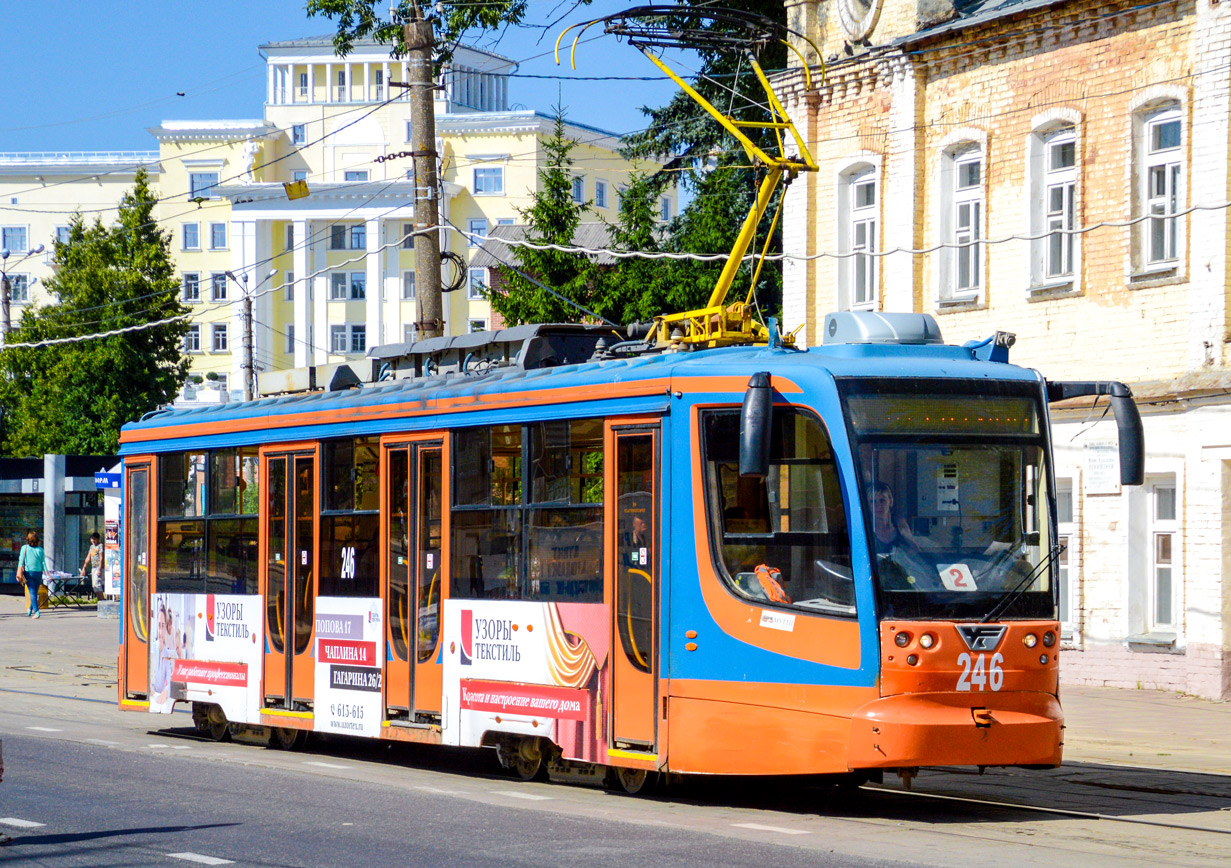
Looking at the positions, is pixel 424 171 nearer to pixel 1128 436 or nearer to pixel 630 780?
pixel 630 780

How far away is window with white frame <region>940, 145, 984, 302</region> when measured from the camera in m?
25.0

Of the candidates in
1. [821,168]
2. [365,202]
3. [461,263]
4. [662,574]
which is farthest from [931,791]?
[365,202]

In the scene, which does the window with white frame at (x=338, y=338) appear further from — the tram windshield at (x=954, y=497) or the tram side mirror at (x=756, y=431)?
the tram side mirror at (x=756, y=431)

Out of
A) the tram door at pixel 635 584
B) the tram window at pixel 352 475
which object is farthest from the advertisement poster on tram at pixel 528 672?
the tram window at pixel 352 475

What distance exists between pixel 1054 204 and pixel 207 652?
12682mm

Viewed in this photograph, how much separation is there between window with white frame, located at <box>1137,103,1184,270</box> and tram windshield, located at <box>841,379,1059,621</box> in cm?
1111

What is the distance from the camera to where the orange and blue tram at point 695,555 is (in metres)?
10.9

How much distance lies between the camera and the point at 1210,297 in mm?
21031

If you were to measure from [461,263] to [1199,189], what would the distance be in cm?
958

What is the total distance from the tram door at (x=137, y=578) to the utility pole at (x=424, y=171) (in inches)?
185

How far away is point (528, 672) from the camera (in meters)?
12.9

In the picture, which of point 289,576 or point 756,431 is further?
point 289,576

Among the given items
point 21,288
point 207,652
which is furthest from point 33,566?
point 21,288

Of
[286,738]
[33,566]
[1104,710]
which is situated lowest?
[1104,710]
